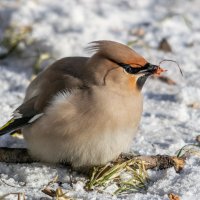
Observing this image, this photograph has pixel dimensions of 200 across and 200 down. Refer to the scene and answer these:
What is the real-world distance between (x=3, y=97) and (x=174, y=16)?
90.3 inches

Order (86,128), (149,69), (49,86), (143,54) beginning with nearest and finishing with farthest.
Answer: (86,128) < (149,69) < (49,86) < (143,54)

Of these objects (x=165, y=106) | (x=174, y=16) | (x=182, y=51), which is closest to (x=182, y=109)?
(x=165, y=106)

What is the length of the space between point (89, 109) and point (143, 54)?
6.82 feet

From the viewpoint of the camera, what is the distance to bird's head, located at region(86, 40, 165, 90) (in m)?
3.49

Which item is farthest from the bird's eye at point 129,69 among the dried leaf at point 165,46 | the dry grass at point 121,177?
the dried leaf at point 165,46

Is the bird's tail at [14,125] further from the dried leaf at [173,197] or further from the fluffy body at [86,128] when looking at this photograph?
the dried leaf at [173,197]

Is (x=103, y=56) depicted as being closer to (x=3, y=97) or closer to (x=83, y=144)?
(x=83, y=144)

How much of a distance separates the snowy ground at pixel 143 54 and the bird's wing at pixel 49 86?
28cm

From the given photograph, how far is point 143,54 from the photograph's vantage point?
5.39 metres

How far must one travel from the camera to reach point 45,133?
3.48 metres

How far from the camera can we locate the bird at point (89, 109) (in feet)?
11.2

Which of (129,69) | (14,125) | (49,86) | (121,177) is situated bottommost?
(121,177)

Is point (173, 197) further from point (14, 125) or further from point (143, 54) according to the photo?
point (143, 54)

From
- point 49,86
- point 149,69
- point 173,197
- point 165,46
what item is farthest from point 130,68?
point 165,46
